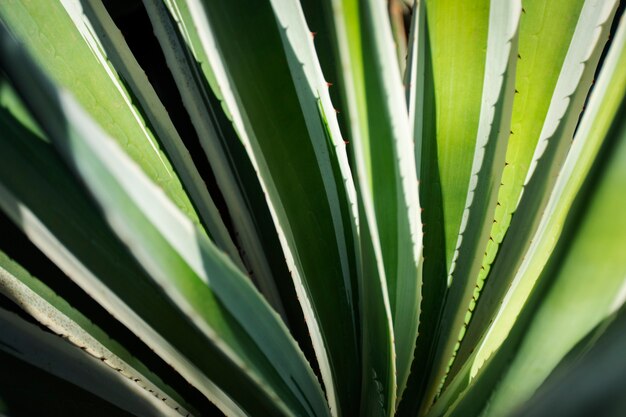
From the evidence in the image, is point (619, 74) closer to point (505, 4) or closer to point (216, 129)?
point (505, 4)

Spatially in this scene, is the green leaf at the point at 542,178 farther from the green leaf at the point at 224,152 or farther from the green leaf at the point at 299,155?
the green leaf at the point at 224,152

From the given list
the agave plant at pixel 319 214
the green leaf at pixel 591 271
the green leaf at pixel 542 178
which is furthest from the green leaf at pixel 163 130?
the green leaf at pixel 591 271

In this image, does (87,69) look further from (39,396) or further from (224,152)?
(39,396)

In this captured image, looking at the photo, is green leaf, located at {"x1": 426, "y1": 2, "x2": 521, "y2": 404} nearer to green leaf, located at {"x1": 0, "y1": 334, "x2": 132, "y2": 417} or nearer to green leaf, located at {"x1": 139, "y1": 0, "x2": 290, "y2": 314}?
green leaf, located at {"x1": 139, "y1": 0, "x2": 290, "y2": 314}

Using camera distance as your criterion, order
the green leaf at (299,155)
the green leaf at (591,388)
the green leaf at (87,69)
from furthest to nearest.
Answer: the green leaf at (87,69) → the green leaf at (299,155) → the green leaf at (591,388)

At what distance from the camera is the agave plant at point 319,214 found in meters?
0.36

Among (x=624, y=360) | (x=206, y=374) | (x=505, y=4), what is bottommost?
(x=624, y=360)

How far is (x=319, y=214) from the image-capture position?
57 centimetres

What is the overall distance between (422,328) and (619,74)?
37 cm

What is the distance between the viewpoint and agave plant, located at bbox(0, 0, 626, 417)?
359 mm

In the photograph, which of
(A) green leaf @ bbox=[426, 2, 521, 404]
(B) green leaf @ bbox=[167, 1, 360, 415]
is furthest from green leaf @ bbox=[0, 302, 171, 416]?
(A) green leaf @ bbox=[426, 2, 521, 404]

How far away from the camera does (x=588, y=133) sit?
39cm

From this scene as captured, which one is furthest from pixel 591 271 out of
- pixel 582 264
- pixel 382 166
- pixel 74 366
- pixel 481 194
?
pixel 74 366

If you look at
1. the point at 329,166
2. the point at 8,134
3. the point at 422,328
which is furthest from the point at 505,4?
the point at 8,134
